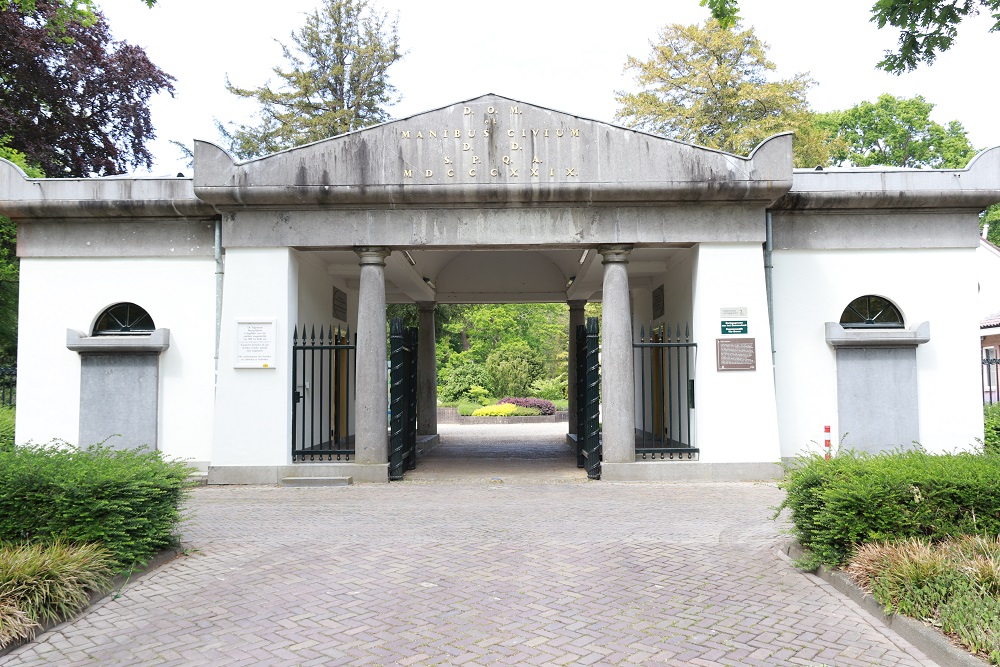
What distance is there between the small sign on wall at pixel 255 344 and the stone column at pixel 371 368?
4.37ft

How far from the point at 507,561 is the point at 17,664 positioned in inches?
149

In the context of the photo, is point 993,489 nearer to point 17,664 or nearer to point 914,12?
point 914,12

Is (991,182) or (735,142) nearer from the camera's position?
(991,182)

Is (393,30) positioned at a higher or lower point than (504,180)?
higher

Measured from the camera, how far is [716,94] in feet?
97.3

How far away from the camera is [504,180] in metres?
12.3

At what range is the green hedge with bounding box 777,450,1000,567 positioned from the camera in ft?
20.6

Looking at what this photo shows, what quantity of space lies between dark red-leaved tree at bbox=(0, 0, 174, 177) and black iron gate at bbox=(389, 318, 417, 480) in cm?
1183

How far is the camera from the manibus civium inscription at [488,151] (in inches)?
484

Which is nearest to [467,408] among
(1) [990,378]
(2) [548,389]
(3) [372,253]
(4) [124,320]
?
(2) [548,389]

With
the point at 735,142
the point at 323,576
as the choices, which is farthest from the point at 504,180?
the point at 735,142

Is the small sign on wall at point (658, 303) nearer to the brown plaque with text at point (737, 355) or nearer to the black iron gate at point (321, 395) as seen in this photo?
the brown plaque with text at point (737, 355)

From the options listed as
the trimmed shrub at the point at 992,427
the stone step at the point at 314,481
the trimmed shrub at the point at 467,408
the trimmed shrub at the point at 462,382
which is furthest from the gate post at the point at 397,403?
the trimmed shrub at the point at 462,382

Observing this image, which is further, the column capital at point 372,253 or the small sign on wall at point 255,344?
the column capital at point 372,253
